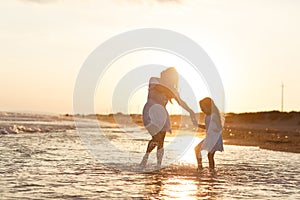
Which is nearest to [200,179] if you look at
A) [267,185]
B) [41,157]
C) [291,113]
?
[267,185]

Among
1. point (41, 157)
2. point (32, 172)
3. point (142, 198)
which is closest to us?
point (142, 198)

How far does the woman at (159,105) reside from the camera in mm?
12914

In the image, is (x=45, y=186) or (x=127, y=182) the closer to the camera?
(x=45, y=186)

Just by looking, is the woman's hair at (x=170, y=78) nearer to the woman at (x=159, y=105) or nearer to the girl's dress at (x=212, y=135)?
the woman at (x=159, y=105)

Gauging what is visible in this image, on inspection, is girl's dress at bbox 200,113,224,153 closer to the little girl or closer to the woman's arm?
the little girl

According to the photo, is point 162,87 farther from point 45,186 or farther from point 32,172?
point 45,186

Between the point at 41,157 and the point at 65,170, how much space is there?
2883 millimetres

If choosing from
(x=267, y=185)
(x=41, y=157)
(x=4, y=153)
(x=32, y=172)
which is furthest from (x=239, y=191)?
(x=4, y=153)

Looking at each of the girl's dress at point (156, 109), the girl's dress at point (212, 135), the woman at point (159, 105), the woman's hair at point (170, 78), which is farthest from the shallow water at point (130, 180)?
the woman's hair at point (170, 78)

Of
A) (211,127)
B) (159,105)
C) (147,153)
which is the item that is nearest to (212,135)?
(211,127)

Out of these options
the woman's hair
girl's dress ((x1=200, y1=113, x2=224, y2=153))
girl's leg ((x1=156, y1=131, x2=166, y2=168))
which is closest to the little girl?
girl's dress ((x1=200, y1=113, x2=224, y2=153))

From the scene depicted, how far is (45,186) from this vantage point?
29.6 feet

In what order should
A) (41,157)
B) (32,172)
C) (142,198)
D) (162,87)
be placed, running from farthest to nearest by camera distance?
(41,157)
(162,87)
(32,172)
(142,198)

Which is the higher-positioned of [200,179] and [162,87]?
[162,87]
